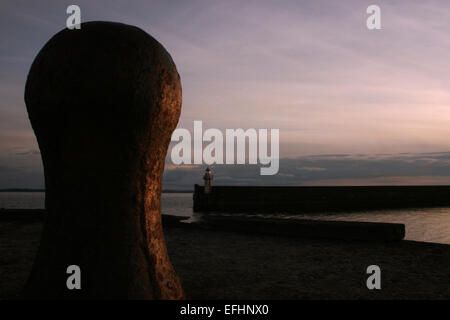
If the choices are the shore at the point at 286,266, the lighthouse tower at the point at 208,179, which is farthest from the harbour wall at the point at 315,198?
the shore at the point at 286,266

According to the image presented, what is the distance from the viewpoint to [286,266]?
417cm

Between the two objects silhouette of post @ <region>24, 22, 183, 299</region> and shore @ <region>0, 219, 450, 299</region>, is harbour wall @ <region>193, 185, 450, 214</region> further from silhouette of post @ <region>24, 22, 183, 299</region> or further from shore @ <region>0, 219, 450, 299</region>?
silhouette of post @ <region>24, 22, 183, 299</region>

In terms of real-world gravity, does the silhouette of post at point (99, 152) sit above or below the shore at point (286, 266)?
above

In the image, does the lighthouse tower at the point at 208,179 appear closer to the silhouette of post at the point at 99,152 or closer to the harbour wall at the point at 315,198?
the harbour wall at the point at 315,198

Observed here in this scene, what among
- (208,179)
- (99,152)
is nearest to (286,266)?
(99,152)

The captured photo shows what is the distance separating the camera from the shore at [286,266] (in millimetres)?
3197

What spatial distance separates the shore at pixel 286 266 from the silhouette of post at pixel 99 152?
38.5 inches

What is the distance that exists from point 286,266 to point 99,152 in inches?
108

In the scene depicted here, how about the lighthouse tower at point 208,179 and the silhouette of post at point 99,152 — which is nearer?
the silhouette of post at point 99,152

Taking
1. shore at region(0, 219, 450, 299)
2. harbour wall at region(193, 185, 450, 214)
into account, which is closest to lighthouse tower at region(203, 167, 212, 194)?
harbour wall at region(193, 185, 450, 214)

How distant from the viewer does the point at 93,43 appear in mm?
2139

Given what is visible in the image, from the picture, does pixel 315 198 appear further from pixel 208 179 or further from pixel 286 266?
pixel 286 266

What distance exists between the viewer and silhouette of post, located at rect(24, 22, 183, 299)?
2.08 m
